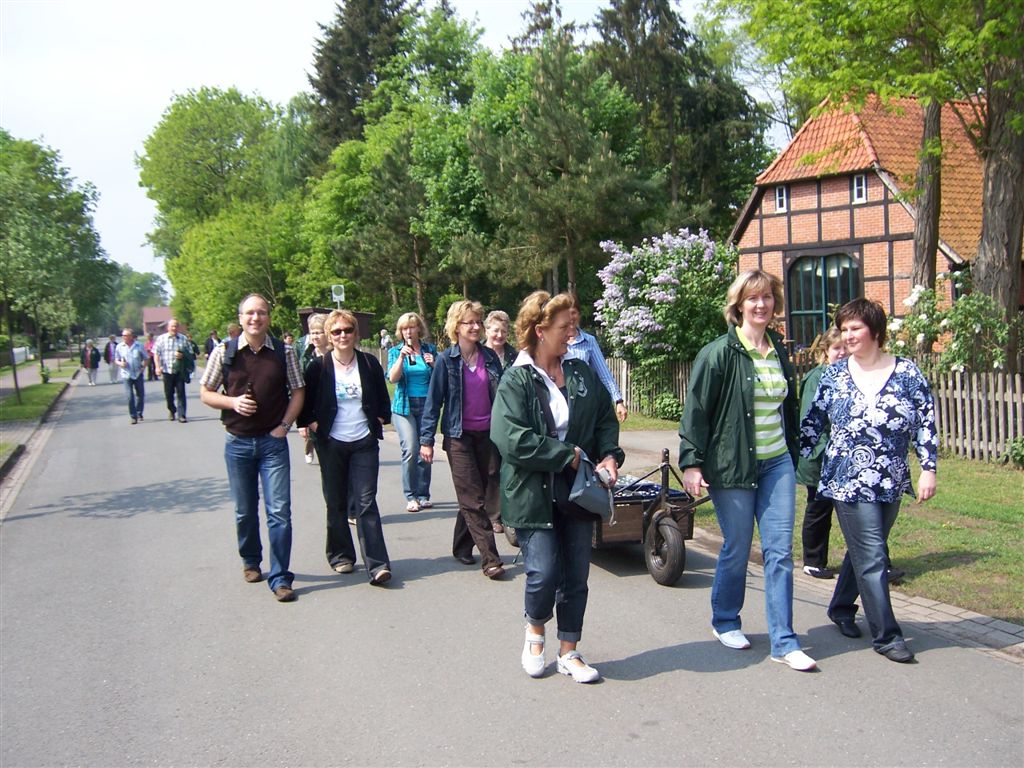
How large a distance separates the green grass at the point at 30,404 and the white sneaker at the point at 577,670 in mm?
19682

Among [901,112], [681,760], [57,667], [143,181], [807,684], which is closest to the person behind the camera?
[681,760]

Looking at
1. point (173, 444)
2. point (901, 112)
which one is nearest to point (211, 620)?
point (173, 444)

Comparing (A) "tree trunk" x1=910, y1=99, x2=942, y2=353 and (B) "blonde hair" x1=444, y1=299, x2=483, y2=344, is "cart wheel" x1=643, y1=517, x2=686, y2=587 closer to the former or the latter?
(B) "blonde hair" x1=444, y1=299, x2=483, y2=344

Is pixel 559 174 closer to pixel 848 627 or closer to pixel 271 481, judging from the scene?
pixel 271 481

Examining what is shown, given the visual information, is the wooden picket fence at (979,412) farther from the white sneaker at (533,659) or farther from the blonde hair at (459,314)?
the white sneaker at (533,659)

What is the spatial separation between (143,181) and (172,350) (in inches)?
1968

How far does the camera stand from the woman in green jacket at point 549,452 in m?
4.37

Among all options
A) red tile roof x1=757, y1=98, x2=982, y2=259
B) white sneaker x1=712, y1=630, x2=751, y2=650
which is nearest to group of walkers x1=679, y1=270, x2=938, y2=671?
white sneaker x1=712, y1=630, x2=751, y2=650

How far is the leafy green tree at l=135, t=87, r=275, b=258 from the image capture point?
61094mm

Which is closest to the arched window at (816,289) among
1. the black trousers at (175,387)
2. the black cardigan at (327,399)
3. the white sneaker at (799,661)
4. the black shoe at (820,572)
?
the black trousers at (175,387)

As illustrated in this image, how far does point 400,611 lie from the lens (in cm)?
584

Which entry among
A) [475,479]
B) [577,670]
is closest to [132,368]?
[475,479]

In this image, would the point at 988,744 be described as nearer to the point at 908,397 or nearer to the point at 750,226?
the point at 908,397

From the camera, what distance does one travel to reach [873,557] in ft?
15.5
